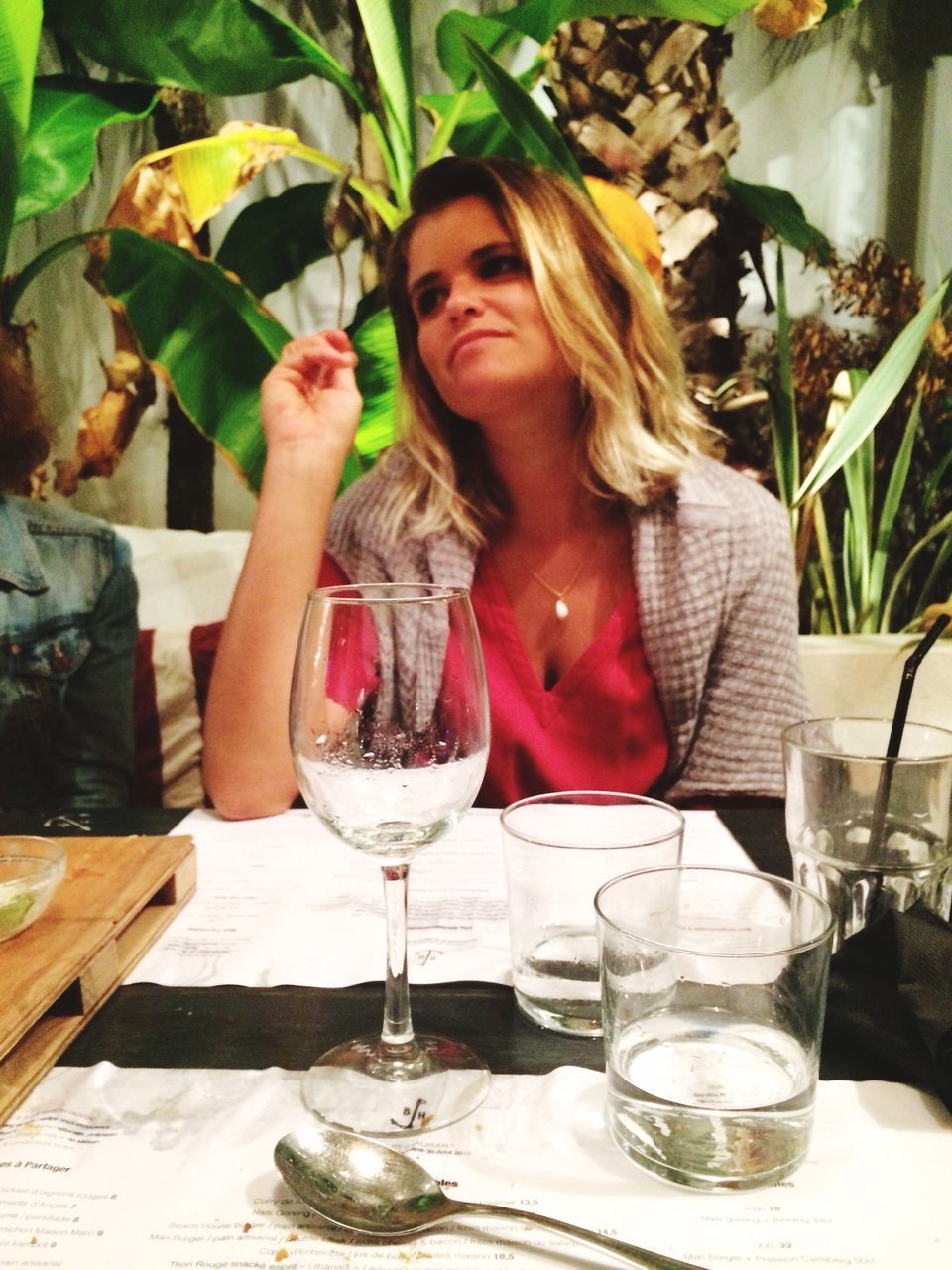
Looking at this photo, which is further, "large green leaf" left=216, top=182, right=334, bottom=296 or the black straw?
"large green leaf" left=216, top=182, right=334, bottom=296

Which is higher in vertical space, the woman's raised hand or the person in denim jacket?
the woman's raised hand

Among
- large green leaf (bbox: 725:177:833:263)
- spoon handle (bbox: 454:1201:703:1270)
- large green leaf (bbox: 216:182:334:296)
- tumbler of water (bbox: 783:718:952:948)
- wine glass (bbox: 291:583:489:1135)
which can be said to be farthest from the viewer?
large green leaf (bbox: 725:177:833:263)

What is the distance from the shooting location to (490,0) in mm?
2152

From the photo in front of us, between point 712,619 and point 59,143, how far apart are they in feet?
4.52

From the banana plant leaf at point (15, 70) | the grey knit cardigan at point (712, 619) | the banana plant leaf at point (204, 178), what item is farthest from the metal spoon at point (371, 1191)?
the banana plant leaf at point (204, 178)

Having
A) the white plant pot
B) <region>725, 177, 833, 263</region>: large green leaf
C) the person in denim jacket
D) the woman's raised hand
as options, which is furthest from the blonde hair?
<region>725, 177, 833, 263</region>: large green leaf

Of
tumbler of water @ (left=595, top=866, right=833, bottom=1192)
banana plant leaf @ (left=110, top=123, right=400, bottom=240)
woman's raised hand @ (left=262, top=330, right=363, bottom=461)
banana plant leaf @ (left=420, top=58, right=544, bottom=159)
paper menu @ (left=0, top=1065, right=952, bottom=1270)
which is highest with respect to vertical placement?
banana plant leaf @ (left=420, top=58, right=544, bottom=159)

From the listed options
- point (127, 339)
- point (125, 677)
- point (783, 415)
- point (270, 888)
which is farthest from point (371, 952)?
point (127, 339)

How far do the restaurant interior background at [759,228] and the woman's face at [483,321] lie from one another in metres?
0.97

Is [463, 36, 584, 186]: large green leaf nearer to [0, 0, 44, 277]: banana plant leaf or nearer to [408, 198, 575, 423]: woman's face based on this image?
[408, 198, 575, 423]: woman's face

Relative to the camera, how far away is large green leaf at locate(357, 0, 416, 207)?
1647 mm

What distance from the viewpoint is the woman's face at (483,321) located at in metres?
1.18

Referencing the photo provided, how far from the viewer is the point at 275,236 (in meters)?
2.00

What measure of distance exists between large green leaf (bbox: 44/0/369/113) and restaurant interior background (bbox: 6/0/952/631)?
1.66ft
